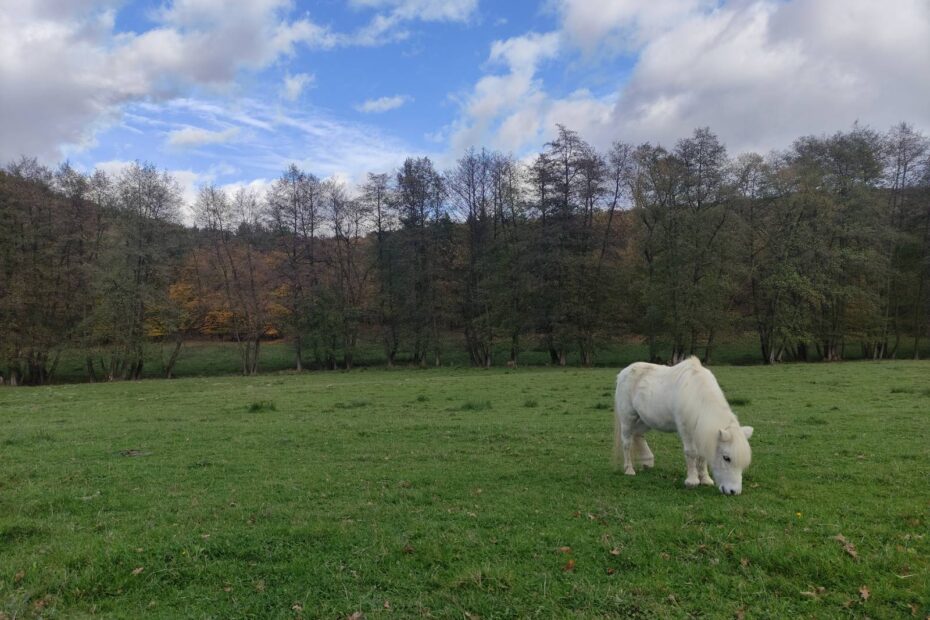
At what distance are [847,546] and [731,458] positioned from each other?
74.4 inches

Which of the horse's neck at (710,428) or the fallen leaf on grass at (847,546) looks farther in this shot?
the horse's neck at (710,428)

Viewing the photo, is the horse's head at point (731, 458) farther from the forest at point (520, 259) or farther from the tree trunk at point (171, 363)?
the tree trunk at point (171, 363)

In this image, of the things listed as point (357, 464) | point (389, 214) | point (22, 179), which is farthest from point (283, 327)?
point (357, 464)

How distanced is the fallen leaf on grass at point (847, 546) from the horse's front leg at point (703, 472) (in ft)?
7.43

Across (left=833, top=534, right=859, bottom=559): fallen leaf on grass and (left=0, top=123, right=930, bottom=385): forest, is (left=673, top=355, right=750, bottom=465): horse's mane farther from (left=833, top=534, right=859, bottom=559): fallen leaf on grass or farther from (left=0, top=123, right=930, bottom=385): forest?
(left=0, top=123, right=930, bottom=385): forest

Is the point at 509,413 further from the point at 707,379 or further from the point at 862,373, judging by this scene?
the point at 862,373

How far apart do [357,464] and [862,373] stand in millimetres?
27513

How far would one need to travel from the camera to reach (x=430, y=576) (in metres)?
5.28

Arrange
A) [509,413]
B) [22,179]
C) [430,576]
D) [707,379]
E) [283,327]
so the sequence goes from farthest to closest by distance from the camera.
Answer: [283,327]
[22,179]
[509,413]
[707,379]
[430,576]

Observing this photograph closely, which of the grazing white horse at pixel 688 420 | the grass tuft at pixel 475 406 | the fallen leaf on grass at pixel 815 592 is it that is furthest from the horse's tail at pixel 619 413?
the grass tuft at pixel 475 406

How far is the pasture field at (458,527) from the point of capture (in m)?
4.84

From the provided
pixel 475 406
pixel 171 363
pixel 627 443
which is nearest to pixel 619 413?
pixel 627 443

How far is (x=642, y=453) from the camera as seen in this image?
938cm

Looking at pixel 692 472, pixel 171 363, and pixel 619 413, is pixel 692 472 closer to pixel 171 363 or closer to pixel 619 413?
pixel 619 413
